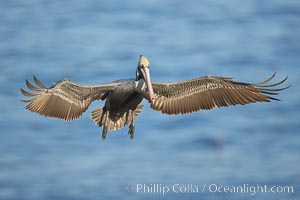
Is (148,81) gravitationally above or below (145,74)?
below

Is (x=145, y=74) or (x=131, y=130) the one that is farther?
(x=131, y=130)

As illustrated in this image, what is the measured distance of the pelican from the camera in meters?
14.9

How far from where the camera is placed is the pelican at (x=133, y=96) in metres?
14.9

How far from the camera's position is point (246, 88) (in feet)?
50.0

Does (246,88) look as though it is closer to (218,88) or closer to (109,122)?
(218,88)

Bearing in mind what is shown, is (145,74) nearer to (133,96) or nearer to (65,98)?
(133,96)

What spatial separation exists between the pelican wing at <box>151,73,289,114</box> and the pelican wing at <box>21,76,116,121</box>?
90cm

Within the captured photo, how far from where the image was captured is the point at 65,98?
15.1 meters

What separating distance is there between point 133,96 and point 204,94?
1.19m

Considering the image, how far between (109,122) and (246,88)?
2192 millimetres

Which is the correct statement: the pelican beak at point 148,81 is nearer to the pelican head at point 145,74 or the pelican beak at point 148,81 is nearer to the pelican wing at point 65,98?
the pelican head at point 145,74

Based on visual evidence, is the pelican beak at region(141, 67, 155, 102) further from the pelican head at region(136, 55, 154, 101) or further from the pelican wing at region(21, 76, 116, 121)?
the pelican wing at region(21, 76, 116, 121)

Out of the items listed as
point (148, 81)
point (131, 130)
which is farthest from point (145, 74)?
point (131, 130)

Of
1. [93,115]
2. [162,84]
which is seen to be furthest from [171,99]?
[93,115]
